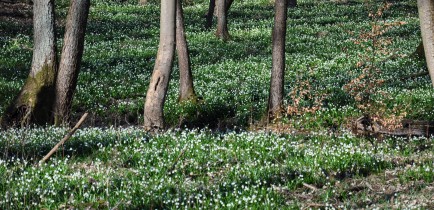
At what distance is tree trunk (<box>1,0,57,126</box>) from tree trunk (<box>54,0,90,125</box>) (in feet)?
0.71

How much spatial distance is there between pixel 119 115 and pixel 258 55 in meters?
10.1

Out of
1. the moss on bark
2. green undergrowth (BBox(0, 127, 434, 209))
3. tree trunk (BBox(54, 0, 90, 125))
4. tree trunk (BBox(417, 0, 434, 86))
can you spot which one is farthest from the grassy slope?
tree trunk (BBox(417, 0, 434, 86))

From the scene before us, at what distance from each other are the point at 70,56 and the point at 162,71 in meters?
2.58

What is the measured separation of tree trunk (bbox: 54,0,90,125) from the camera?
1430cm

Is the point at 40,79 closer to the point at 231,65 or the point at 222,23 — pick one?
the point at 231,65

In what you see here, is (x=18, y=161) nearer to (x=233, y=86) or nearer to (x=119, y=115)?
(x=119, y=115)

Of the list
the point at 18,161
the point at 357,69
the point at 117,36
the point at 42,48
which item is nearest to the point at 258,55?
the point at 357,69

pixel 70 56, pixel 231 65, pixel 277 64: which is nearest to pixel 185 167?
pixel 277 64

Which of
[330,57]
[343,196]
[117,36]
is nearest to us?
[343,196]

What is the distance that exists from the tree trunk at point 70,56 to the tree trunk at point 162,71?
225cm

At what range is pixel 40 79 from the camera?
1444 centimetres

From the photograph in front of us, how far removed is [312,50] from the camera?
86.2ft

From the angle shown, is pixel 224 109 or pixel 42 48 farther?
pixel 224 109

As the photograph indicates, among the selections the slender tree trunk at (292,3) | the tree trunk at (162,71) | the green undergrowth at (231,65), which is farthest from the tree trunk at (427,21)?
the slender tree trunk at (292,3)
